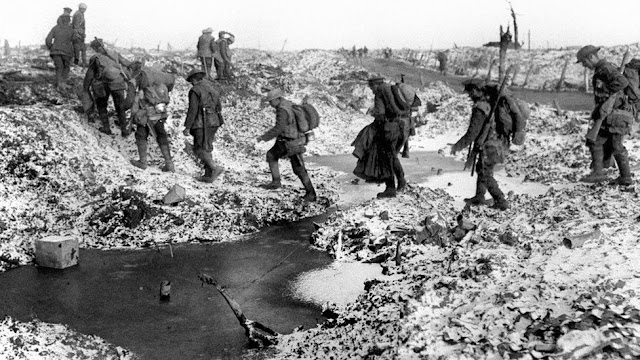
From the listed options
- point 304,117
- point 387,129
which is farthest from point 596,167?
point 304,117

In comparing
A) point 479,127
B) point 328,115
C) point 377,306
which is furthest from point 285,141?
point 328,115

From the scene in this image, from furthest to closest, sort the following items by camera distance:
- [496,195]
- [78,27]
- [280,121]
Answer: [78,27]
[280,121]
[496,195]

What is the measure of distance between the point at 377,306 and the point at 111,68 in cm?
766

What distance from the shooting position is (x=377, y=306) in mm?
4945

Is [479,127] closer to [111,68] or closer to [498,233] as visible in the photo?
[498,233]

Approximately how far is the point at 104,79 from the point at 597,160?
919 centimetres

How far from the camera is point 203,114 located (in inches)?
389

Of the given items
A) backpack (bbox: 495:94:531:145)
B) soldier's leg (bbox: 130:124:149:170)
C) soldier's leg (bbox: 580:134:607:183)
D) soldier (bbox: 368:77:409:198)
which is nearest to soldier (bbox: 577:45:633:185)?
soldier's leg (bbox: 580:134:607:183)

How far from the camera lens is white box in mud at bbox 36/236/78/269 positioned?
661 centimetres

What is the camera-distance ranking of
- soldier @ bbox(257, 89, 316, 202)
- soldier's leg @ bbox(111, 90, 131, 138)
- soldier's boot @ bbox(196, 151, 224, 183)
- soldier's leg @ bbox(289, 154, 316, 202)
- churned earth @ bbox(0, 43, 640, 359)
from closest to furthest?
churned earth @ bbox(0, 43, 640, 359) < soldier @ bbox(257, 89, 316, 202) < soldier's leg @ bbox(289, 154, 316, 202) < soldier's boot @ bbox(196, 151, 224, 183) < soldier's leg @ bbox(111, 90, 131, 138)

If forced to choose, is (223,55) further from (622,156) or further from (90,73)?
(622,156)

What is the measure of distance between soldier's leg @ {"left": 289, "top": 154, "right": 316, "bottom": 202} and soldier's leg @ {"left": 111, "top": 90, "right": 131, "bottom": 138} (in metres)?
3.59

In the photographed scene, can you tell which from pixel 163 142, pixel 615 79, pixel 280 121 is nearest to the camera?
pixel 615 79

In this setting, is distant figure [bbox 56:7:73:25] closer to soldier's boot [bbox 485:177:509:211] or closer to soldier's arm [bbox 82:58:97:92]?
soldier's arm [bbox 82:58:97:92]
